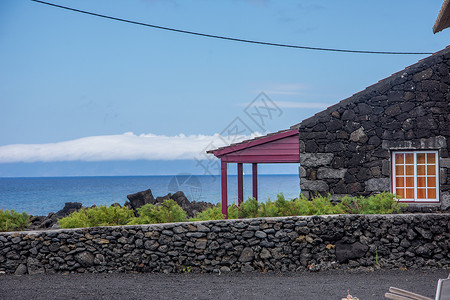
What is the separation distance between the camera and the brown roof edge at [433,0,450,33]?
7977 mm

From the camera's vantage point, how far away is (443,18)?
845 cm

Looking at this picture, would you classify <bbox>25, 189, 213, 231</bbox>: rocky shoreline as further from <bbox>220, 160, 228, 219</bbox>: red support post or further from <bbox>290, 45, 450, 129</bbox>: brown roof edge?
<bbox>290, 45, 450, 129</bbox>: brown roof edge

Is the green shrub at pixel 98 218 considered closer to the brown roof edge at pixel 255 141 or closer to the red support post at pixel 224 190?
the red support post at pixel 224 190

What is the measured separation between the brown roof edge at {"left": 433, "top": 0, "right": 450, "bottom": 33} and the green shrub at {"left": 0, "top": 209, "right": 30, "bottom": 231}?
10019mm

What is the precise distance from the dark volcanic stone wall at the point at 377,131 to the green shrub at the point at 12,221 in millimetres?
7061

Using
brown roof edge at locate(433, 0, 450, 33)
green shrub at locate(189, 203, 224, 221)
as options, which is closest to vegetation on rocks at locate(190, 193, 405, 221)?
green shrub at locate(189, 203, 224, 221)

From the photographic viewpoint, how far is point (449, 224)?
32.1ft

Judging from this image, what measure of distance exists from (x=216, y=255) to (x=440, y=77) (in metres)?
7.25

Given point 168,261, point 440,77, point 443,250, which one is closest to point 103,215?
point 168,261

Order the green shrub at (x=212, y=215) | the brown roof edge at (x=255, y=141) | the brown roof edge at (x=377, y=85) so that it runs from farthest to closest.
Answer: the brown roof edge at (x=255, y=141) < the brown roof edge at (x=377, y=85) < the green shrub at (x=212, y=215)

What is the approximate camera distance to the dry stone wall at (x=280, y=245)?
9.76m

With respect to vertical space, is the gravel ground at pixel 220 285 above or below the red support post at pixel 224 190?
below

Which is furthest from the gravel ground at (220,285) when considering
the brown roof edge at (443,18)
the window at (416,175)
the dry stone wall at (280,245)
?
the brown roof edge at (443,18)

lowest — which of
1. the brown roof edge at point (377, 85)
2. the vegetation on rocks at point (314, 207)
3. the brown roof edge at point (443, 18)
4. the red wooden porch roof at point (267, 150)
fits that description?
the vegetation on rocks at point (314, 207)
